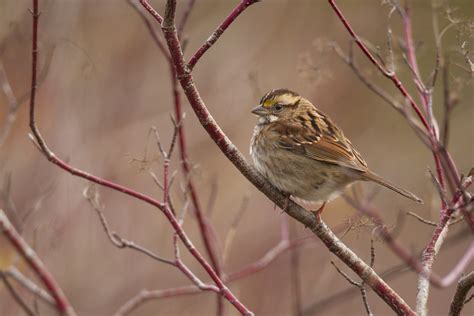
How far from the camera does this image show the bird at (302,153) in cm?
448

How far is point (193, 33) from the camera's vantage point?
27.6 ft

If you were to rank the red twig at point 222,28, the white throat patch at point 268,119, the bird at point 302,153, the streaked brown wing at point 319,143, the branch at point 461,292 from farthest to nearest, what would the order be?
the white throat patch at point 268,119, the streaked brown wing at point 319,143, the bird at point 302,153, the red twig at point 222,28, the branch at point 461,292

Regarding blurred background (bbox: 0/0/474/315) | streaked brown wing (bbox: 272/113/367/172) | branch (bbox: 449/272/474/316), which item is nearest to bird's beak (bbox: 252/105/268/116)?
streaked brown wing (bbox: 272/113/367/172)

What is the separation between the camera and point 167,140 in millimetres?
7312

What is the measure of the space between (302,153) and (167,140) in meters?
2.76

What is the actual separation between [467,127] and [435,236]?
624 centimetres

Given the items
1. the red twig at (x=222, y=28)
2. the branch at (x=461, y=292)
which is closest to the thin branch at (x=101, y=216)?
the red twig at (x=222, y=28)

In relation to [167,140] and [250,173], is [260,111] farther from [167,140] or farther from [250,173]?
[167,140]

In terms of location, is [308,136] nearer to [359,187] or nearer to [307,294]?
[359,187]

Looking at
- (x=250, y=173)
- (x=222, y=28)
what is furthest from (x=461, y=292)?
(x=222, y=28)

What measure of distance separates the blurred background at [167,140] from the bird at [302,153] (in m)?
0.38

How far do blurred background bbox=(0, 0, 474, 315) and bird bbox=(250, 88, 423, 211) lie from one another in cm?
38

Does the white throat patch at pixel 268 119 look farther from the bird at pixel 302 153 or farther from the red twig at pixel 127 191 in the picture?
the red twig at pixel 127 191

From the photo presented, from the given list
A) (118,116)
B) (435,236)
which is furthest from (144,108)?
(435,236)
